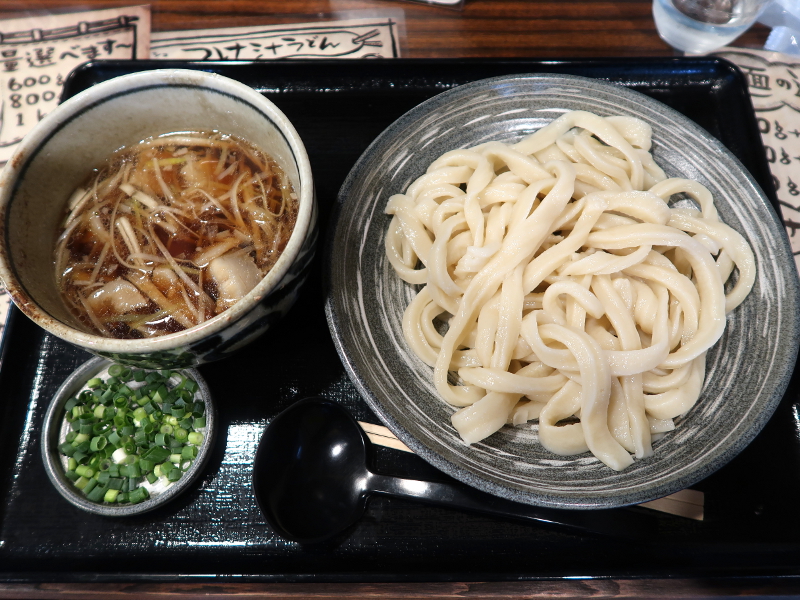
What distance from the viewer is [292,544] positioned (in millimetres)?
Answer: 1527

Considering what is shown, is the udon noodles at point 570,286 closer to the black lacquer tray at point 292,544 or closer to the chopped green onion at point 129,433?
the black lacquer tray at point 292,544

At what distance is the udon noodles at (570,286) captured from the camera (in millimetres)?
1523

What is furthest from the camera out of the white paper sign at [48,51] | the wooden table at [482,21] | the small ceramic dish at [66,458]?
the wooden table at [482,21]

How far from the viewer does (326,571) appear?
148cm

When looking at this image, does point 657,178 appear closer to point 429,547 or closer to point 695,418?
point 695,418

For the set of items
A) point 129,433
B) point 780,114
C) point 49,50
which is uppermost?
point 780,114

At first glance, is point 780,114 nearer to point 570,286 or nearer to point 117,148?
point 570,286

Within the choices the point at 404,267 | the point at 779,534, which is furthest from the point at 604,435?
the point at 404,267

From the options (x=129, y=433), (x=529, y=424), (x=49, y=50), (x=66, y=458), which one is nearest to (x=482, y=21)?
(x=529, y=424)

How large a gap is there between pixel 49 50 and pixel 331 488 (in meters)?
2.77

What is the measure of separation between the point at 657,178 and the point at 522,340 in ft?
2.68

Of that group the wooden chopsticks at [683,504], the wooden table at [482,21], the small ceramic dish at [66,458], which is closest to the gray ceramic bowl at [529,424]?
the wooden chopsticks at [683,504]

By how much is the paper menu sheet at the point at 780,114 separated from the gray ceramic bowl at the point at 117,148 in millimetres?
2162

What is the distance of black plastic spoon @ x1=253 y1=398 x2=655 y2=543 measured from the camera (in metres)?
1.51
